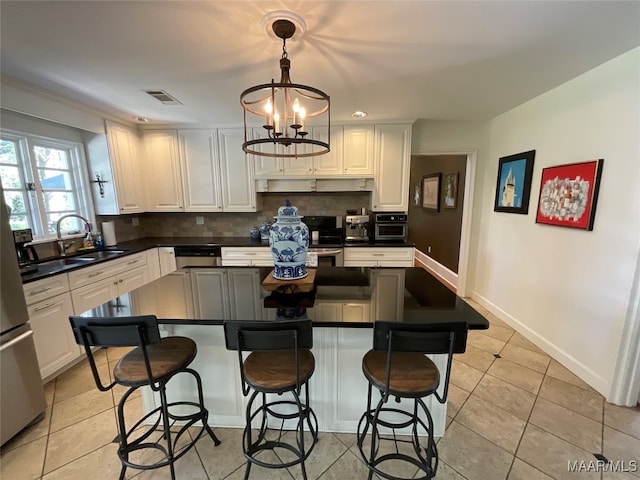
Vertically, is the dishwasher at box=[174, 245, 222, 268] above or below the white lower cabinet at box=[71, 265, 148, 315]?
above

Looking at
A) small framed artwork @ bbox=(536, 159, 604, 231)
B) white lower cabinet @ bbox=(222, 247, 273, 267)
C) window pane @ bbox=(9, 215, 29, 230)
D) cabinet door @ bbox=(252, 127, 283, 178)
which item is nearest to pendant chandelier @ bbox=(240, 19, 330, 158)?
cabinet door @ bbox=(252, 127, 283, 178)

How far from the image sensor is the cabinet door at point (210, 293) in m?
1.40

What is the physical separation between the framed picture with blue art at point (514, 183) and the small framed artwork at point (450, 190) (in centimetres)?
102

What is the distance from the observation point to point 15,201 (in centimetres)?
257

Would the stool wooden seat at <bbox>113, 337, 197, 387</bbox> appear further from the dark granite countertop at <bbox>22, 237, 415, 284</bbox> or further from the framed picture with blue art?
the framed picture with blue art

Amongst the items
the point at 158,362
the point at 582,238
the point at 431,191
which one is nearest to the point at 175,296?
the point at 158,362

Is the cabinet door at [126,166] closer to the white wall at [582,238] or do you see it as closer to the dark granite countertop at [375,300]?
the dark granite countertop at [375,300]

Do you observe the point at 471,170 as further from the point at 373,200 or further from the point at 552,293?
the point at 552,293

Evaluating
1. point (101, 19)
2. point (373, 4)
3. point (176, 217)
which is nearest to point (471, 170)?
point (373, 4)

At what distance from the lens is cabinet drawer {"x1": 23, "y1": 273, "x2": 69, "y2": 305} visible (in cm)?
202

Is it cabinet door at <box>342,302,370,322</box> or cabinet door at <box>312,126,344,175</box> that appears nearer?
cabinet door at <box>342,302,370,322</box>

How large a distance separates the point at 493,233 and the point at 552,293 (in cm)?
106

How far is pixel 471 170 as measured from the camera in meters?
3.67

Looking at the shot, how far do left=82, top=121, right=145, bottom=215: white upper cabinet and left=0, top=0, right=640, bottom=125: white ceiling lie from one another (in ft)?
2.01
